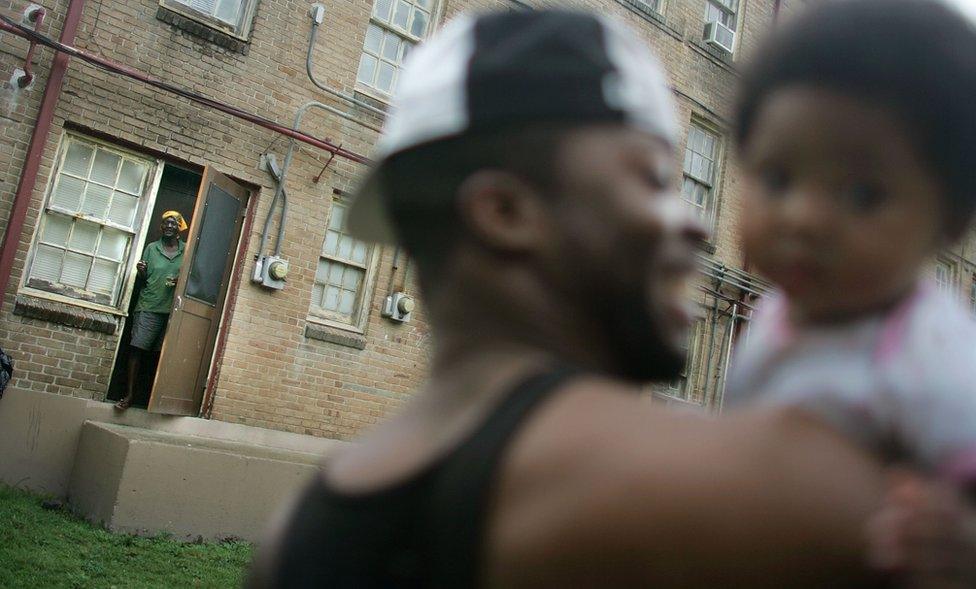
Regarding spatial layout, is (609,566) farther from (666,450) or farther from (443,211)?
(443,211)

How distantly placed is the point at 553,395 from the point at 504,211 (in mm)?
269

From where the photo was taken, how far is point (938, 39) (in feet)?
3.21

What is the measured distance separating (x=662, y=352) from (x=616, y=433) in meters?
0.27

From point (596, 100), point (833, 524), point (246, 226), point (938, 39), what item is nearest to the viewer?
point (833, 524)

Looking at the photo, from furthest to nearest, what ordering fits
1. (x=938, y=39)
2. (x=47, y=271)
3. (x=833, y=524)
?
1. (x=47, y=271)
2. (x=938, y=39)
3. (x=833, y=524)

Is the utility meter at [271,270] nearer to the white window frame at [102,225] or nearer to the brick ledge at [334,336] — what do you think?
the brick ledge at [334,336]

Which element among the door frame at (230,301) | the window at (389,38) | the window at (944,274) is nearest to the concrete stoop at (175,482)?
the door frame at (230,301)

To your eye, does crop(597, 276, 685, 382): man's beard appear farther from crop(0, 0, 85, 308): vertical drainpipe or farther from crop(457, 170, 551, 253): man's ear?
crop(0, 0, 85, 308): vertical drainpipe

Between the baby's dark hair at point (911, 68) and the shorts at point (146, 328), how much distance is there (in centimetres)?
929

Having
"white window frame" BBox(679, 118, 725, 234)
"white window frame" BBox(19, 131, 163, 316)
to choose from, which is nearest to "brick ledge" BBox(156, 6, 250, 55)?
"white window frame" BBox(19, 131, 163, 316)

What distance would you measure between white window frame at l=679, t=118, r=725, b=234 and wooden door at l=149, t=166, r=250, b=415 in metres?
7.68

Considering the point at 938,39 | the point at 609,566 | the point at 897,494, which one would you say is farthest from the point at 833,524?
the point at 938,39

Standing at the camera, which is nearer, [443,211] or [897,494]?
[897,494]

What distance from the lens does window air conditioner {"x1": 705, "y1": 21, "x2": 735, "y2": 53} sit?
592 inches
